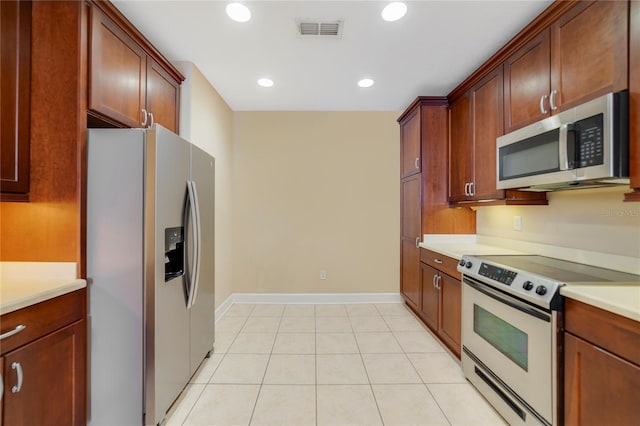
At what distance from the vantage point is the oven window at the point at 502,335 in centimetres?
154

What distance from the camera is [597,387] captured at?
1.16 m

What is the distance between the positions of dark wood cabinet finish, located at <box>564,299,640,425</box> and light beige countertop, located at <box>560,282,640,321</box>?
4 cm

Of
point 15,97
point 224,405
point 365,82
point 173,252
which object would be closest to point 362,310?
point 224,405

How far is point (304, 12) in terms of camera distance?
1.91 metres

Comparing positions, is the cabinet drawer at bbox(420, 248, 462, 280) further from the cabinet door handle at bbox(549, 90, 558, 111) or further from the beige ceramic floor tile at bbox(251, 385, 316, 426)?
the beige ceramic floor tile at bbox(251, 385, 316, 426)

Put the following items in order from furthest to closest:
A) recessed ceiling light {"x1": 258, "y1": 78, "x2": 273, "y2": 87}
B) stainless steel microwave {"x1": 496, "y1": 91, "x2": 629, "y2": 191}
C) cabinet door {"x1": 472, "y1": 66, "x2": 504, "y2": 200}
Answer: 1. recessed ceiling light {"x1": 258, "y1": 78, "x2": 273, "y2": 87}
2. cabinet door {"x1": 472, "y1": 66, "x2": 504, "y2": 200}
3. stainless steel microwave {"x1": 496, "y1": 91, "x2": 629, "y2": 191}

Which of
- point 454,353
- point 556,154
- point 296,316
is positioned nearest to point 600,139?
point 556,154

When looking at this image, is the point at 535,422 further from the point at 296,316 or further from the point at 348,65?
the point at 348,65

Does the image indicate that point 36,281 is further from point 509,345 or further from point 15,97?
point 509,345

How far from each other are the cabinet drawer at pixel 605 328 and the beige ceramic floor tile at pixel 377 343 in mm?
1525

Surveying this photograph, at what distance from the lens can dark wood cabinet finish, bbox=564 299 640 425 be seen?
104 cm

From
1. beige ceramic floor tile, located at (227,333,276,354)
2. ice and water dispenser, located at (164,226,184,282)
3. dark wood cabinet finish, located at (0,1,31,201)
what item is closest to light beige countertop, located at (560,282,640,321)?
ice and water dispenser, located at (164,226,184,282)

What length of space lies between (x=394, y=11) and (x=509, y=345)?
229 cm

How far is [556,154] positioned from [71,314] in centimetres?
279
